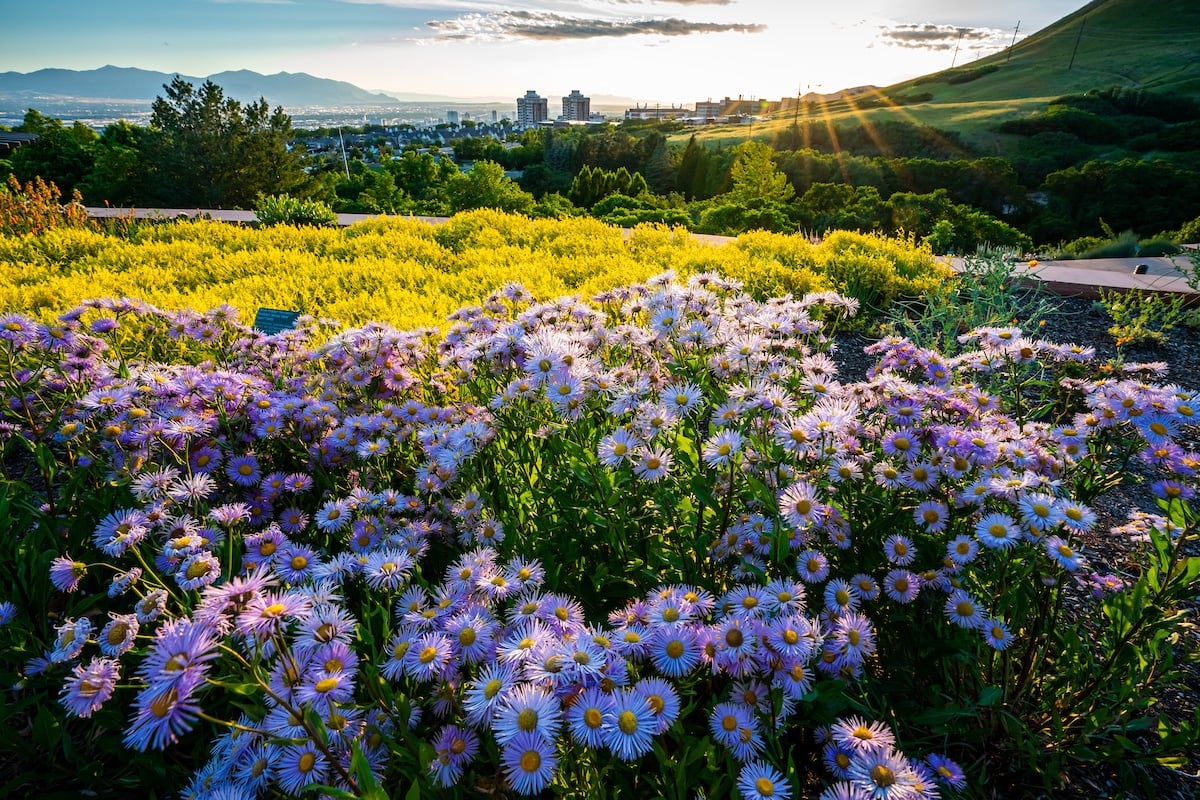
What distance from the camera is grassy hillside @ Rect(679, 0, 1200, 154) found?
6788cm

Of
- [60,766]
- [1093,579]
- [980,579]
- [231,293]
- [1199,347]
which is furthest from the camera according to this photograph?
[231,293]

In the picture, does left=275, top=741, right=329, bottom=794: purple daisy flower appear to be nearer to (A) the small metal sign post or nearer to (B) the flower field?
(B) the flower field

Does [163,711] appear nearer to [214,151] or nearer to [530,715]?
[530,715]

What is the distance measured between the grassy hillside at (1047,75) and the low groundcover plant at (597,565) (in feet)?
223

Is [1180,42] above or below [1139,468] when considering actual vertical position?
above

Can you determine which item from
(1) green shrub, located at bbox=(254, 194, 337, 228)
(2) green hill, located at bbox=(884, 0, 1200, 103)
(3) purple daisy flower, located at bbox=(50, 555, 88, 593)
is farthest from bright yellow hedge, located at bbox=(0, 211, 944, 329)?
(2) green hill, located at bbox=(884, 0, 1200, 103)

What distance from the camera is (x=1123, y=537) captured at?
2.72 metres

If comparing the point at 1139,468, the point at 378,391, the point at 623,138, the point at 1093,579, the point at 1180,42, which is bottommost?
the point at 1139,468

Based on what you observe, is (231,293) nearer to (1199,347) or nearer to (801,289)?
(801,289)

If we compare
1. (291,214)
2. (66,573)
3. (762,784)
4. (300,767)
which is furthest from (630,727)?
(291,214)

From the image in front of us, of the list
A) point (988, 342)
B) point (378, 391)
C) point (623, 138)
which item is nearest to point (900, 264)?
point (988, 342)

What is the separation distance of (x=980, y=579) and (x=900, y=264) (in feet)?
18.7

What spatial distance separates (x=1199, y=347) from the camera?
4996 mm

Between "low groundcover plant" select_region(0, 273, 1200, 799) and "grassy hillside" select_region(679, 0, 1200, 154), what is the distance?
67.8 m
